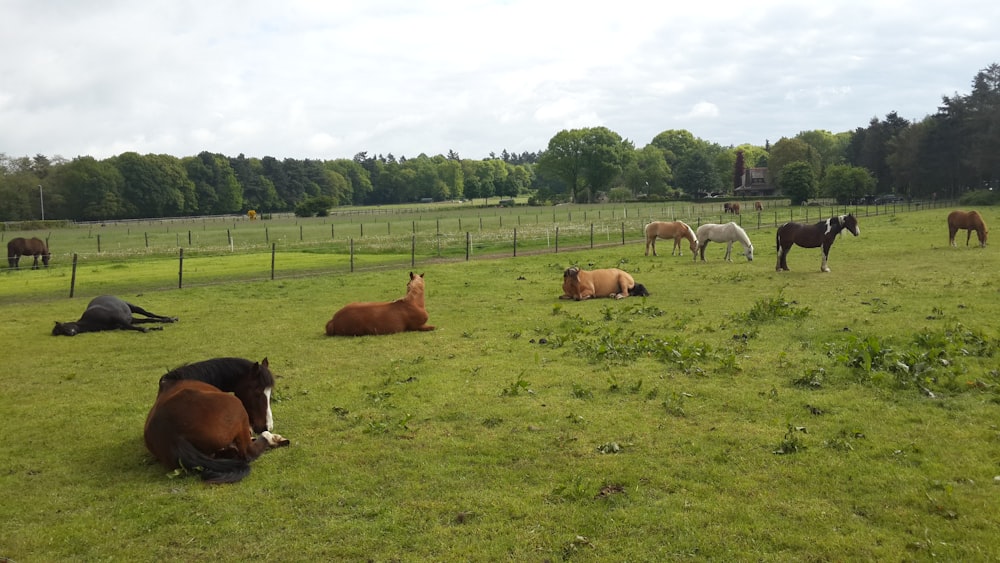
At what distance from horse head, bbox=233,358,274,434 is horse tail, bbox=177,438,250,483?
0.74 metres

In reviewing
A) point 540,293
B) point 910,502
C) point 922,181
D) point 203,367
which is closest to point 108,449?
point 203,367

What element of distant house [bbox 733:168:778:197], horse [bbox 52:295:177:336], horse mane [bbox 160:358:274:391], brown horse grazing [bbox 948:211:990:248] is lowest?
horse [bbox 52:295:177:336]

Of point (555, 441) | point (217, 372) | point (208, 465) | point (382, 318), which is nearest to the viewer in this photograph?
point (208, 465)

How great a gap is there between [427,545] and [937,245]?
2674 cm

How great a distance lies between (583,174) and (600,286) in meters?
103

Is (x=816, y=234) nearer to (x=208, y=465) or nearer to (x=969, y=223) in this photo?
(x=969, y=223)

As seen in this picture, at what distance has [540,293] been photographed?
675 inches

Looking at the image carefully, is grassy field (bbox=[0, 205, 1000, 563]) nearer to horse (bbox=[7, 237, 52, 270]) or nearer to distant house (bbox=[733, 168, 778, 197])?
horse (bbox=[7, 237, 52, 270])

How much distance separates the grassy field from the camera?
4.61 m

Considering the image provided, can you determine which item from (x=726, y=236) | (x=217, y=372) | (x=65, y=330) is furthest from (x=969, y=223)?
(x=65, y=330)

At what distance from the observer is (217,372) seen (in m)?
6.67

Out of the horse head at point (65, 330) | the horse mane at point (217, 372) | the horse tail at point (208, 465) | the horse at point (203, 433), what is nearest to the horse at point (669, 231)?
→ the horse head at point (65, 330)

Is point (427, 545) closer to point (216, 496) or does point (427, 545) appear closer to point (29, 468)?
point (216, 496)

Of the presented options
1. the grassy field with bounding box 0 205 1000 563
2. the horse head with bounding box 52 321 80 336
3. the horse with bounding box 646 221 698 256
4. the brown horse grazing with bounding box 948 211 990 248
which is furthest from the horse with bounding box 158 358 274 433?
the brown horse grazing with bounding box 948 211 990 248
